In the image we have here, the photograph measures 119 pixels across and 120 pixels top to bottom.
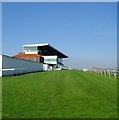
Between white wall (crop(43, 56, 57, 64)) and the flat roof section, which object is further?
white wall (crop(43, 56, 57, 64))

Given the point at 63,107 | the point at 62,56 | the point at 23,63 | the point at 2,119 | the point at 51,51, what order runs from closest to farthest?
the point at 2,119
the point at 63,107
the point at 23,63
the point at 51,51
the point at 62,56

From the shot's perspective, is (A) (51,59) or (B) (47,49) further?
(B) (47,49)

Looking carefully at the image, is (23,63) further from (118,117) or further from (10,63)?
(118,117)

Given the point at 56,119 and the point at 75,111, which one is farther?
the point at 75,111

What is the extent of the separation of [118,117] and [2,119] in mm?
2754

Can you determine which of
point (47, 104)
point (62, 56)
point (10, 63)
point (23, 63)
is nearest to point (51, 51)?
point (62, 56)

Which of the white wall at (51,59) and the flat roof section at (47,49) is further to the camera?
the white wall at (51,59)

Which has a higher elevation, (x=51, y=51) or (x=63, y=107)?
(x=51, y=51)

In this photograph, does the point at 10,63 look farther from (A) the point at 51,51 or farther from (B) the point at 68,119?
(A) the point at 51,51

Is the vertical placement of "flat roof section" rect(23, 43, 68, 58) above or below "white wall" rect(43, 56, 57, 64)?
above

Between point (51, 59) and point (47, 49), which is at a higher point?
point (47, 49)

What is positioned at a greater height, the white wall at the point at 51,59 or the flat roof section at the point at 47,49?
the flat roof section at the point at 47,49

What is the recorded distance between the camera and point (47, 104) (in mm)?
9867

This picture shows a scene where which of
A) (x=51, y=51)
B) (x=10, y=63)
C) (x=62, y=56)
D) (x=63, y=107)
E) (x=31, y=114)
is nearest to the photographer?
(x=31, y=114)
